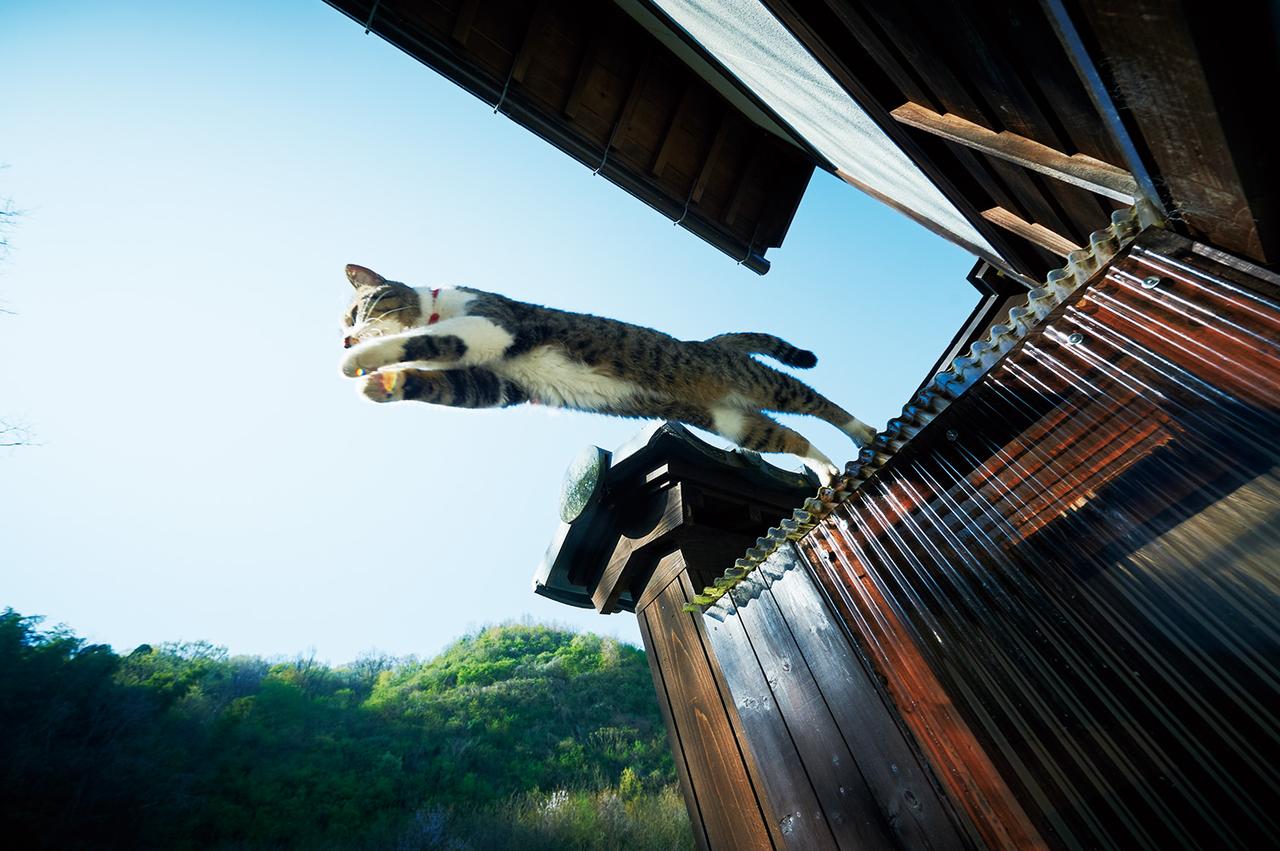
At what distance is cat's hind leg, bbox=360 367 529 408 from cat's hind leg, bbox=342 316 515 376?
0.10 m

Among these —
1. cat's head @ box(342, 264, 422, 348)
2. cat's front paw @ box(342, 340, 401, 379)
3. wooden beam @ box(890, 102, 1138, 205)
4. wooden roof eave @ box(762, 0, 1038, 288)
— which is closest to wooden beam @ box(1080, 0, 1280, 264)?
wooden beam @ box(890, 102, 1138, 205)

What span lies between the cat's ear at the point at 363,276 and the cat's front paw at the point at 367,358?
216 centimetres

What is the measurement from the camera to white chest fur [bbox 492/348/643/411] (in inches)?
159

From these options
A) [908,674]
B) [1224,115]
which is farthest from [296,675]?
[1224,115]

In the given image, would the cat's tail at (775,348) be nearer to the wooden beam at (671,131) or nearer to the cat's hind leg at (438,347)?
the wooden beam at (671,131)

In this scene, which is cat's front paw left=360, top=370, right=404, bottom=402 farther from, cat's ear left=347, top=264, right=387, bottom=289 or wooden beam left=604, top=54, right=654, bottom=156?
wooden beam left=604, top=54, right=654, bottom=156

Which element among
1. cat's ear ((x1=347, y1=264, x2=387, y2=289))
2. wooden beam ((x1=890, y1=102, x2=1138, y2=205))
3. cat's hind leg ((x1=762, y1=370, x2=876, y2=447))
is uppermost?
wooden beam ((x1=890, y1=102, x2=1138, y2=205))

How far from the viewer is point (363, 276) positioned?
5312mm

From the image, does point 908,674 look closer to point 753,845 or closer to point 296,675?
point 753,845

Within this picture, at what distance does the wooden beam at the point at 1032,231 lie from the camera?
261cm

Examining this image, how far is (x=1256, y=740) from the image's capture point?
44.1 inches

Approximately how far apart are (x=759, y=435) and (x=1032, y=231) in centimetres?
241

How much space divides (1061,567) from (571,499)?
2.80 metres

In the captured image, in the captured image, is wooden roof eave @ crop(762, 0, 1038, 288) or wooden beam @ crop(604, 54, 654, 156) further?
wooden beam @ crop(604, 54, 654, 156)
